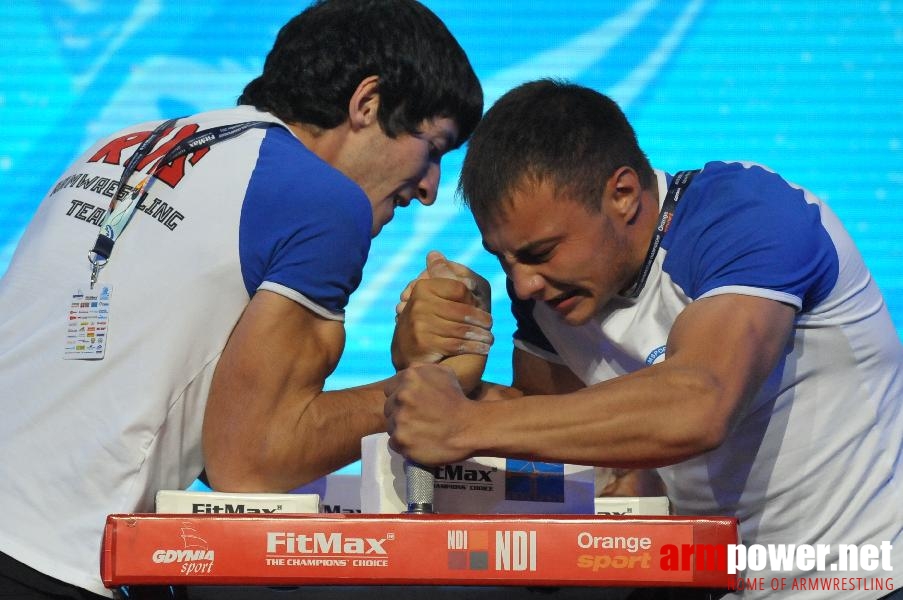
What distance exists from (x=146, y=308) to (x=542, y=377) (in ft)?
2.83

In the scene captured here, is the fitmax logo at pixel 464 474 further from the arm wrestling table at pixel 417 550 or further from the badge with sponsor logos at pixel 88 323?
the badge with sponsor logos at pixel 88 323

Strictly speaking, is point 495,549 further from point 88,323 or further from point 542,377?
point 542,377

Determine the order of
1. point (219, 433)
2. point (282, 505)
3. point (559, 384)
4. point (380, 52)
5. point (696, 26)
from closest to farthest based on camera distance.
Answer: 1. point (282, 505)
2. point (219, 433)
3. point (380, 52)
4. point (559, 384)
5. point (696, 26)

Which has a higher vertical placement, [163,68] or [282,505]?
[163,68]

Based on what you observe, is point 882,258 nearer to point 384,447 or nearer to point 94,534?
point 384,447

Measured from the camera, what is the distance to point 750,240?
1546 mm

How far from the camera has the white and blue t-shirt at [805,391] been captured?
1652 mm

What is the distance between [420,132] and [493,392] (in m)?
0.49

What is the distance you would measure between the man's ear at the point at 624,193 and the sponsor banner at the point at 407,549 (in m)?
0.61

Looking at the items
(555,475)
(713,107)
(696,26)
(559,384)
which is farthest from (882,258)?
(555,475)

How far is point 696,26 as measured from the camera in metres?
3.83

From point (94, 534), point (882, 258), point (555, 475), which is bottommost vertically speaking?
point (94, 534)

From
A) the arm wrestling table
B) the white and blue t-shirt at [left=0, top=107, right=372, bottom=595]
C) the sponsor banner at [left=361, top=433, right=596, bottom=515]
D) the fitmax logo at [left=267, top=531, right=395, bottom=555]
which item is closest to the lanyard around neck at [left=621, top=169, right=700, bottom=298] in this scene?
the sponsor banner at [left=361, top=433, right=596, bottom=515]

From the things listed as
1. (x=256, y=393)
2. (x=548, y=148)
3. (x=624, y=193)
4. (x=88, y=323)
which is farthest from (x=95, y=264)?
(x=624, y=193)
